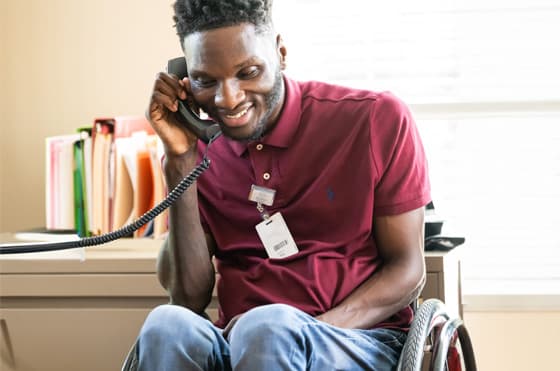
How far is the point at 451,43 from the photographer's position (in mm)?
2619

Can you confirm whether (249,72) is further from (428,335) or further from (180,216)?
(428,335)

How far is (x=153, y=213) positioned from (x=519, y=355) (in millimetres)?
1344

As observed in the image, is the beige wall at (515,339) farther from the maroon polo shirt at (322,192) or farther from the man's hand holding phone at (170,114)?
the man's hand holding phone at (170,114)

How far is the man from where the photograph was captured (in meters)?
1.67

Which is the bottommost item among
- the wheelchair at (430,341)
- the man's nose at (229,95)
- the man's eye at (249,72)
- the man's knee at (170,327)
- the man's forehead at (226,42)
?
the wheelchair at (430,341)

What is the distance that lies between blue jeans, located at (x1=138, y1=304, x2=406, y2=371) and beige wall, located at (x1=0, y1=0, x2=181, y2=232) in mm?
1284

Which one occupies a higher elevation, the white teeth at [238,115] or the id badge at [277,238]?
the white teeth at [238,115]

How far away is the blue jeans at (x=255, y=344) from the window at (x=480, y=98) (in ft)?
3.83

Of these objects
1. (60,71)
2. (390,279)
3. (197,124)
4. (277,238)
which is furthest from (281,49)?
(60,71)

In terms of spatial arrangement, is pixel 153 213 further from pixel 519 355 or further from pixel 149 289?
pixel 519 355

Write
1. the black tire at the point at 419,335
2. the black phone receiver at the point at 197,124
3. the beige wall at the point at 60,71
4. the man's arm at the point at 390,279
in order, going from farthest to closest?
the beige wall at the point at 60,71
the black phone receiver at the point at 197,124
the man's arm at the point at 390,279
the black tire at the point at 419,335

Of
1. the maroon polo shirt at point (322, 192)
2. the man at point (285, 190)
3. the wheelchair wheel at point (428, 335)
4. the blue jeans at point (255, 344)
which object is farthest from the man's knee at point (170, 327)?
the wheelchair wheel at point (428, 335)

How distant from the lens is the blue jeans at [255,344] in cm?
A: 139

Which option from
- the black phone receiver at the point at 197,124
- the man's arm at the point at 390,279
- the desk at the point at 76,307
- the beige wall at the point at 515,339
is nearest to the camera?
the man's arm at the point at 390,279
